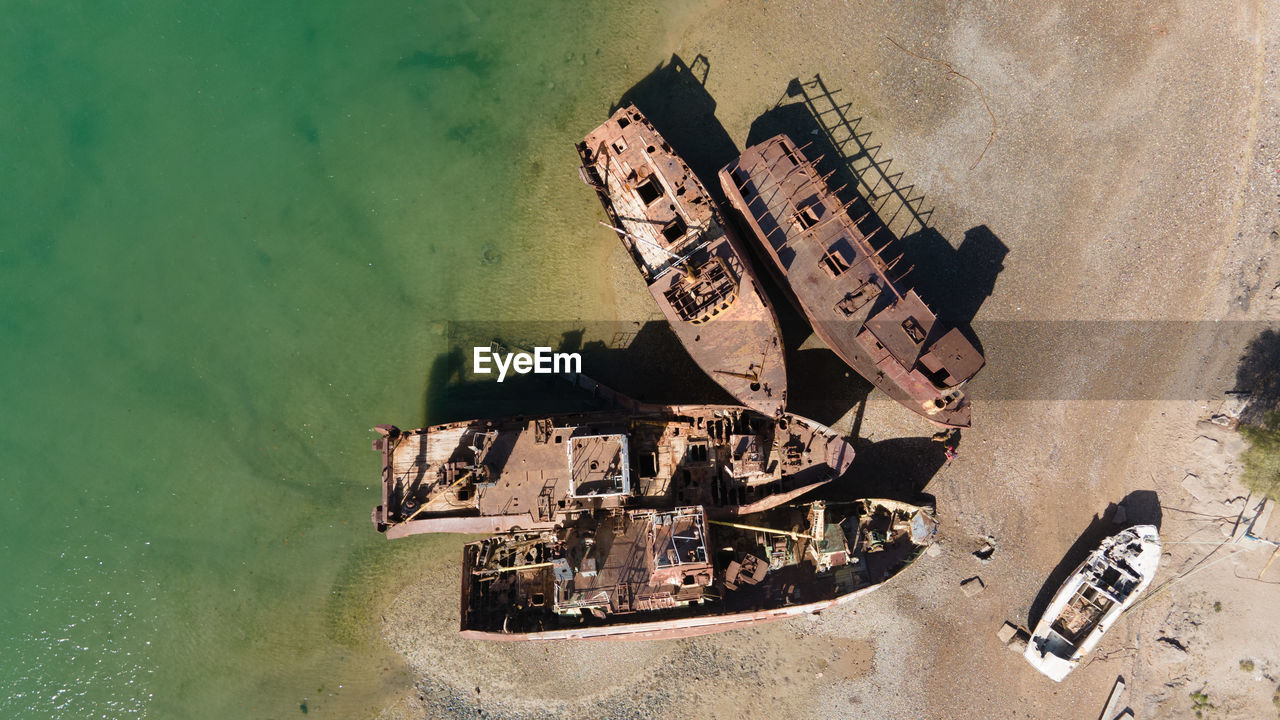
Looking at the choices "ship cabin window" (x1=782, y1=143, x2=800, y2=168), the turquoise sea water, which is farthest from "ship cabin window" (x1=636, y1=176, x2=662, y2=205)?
→ "ship cabin window" (x1=782, y1=143, x2=800, y2=168)

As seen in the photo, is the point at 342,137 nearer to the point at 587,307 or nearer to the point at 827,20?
the point at 587,307

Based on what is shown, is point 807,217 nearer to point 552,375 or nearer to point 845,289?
point 845,289

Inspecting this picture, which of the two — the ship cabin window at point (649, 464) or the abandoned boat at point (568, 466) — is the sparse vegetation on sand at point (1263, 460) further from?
the ship cabin window at point (649, 464)

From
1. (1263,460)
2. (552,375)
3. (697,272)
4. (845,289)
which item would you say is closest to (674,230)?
(697,272)

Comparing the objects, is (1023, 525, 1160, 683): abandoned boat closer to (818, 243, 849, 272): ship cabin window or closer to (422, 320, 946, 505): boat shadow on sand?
(422, 320, 946, 505): boat shadow on sand

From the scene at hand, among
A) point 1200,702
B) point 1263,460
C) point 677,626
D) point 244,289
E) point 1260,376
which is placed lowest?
point 1200,702

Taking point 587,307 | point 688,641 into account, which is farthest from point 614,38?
point 688,641

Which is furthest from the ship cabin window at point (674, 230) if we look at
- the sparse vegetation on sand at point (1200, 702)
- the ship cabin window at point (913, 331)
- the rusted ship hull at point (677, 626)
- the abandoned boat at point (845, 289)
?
the sparse vegetation on sand at point (1200, 702)
